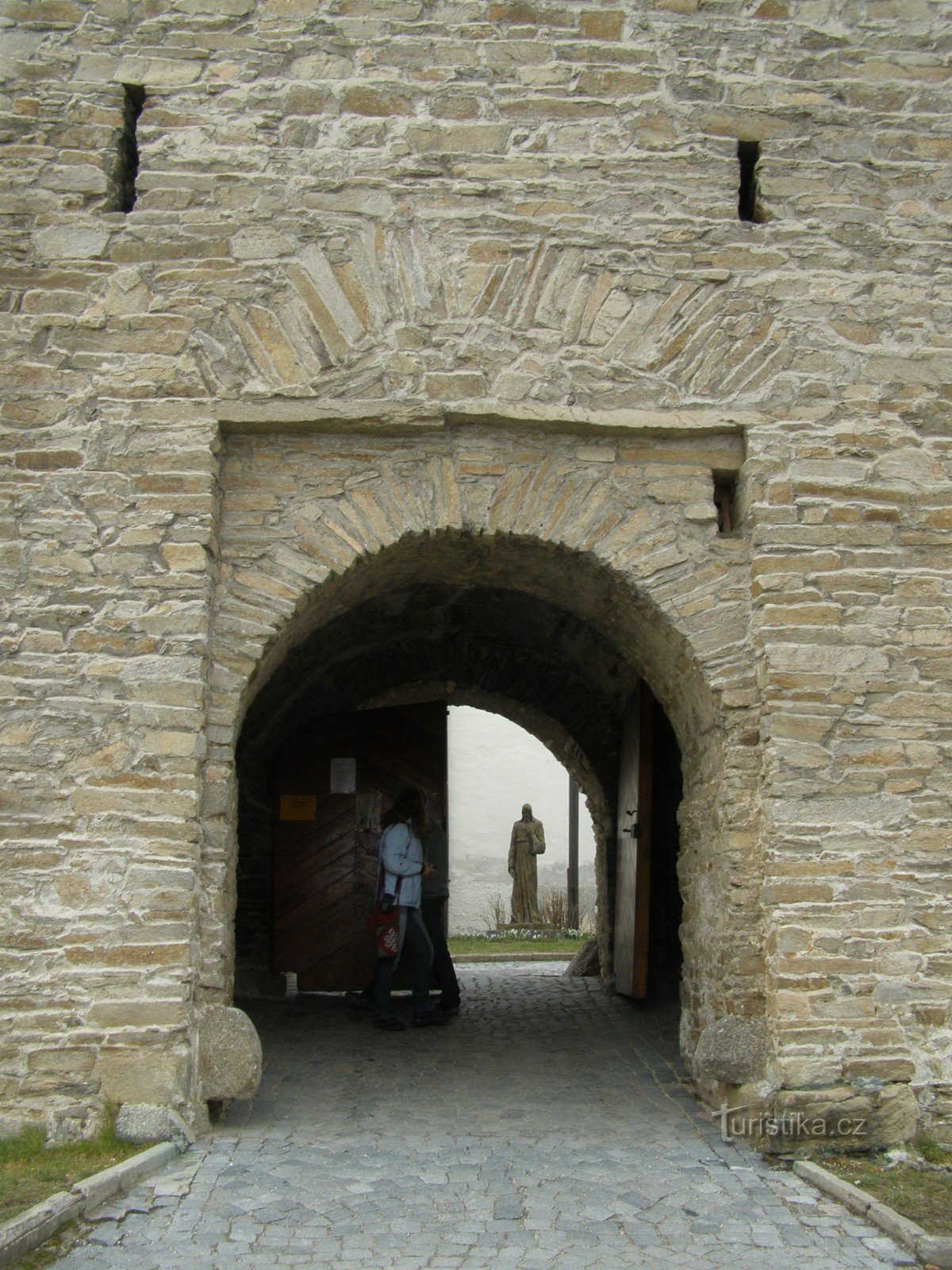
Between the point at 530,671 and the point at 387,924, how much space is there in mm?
2047

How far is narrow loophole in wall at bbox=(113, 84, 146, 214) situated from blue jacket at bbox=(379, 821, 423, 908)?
3.35 m

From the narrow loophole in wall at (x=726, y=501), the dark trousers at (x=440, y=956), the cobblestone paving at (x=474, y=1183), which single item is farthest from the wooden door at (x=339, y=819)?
the narrow loophole in wall at (x=726, y=501)

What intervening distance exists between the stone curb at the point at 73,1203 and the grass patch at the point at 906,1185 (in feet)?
7.66

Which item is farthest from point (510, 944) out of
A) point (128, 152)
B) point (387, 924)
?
point (128, 152)

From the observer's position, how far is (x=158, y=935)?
13.9 feet

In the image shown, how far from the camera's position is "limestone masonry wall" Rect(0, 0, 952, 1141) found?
4359 millimetres

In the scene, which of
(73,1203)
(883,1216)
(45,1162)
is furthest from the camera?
(45,1162)

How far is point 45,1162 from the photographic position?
3895 millimetres

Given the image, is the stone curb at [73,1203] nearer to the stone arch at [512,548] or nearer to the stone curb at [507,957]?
the stone arch at [512,548]

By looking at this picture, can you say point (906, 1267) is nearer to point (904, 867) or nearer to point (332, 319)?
point (904, 867)

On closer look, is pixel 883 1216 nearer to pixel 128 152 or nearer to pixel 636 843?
pixel 636 843

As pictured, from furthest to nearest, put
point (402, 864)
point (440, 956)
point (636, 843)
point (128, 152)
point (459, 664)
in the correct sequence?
point (459, 664) < point (440, 956) < point (636, 843) < point (402, 864) < point (128, 152)

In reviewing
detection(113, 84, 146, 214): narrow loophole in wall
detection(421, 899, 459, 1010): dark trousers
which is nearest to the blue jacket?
detection(421, 899, 459, 1010): dark trousers

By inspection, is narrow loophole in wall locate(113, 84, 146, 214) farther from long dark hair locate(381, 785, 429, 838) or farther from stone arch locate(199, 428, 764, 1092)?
long dark hair locate(381, 785, 429, 838)
